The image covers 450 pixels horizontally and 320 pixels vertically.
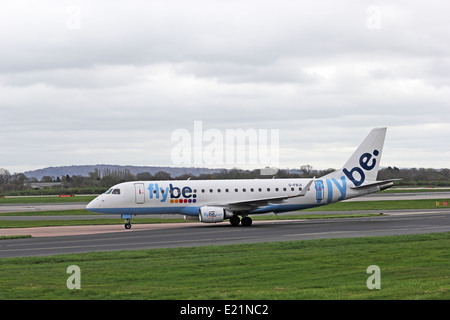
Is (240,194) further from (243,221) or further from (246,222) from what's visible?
(246,222)

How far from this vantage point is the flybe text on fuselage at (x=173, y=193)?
45.1 m

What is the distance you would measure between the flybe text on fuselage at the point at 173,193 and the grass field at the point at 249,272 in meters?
15.5

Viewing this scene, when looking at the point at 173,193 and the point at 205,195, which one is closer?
the point at 173,193

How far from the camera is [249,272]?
21.0 metres

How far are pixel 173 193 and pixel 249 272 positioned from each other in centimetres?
2462

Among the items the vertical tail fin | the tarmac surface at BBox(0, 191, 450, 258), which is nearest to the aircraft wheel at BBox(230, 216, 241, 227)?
the tarmac surface at BBox(0, 191, 450, 258)

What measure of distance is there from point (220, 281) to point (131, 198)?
2674 cm

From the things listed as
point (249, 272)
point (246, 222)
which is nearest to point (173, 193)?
point (246, 222)

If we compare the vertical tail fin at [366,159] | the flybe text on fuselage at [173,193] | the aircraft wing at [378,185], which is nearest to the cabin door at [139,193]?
the flybe text on fuselage at [173,193]

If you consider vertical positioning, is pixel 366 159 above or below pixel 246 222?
above

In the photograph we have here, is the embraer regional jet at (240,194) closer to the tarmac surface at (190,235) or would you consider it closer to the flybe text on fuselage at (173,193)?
the flybe text on fuselage at (173,193)

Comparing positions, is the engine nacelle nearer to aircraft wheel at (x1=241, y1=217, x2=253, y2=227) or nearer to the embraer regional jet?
the embraer regional jet

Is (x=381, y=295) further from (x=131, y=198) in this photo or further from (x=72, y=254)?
(x=131, y=198)
